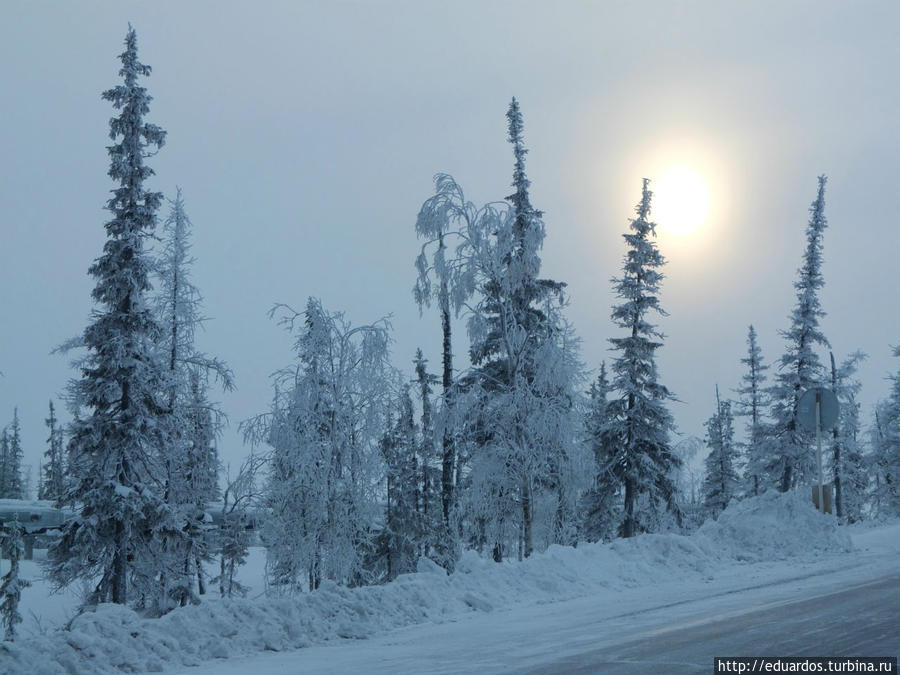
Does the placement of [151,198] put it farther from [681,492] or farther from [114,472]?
[681,492]

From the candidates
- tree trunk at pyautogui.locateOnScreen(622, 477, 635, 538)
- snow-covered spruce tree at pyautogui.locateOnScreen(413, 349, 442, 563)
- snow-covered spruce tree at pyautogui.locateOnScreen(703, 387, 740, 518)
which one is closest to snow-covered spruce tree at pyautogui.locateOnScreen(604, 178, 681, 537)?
tree trunk at pyautogui.locateOnScreen(622, 477, 635, 538)

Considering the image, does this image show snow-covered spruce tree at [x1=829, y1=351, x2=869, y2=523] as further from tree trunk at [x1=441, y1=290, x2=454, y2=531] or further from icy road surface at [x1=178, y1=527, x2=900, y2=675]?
icy road surface at [x1=178, y1=527, x2=900, y2=675]

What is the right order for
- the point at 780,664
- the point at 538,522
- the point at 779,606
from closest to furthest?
the point at 780,664 → the point at 779,606 → the point at 538,522

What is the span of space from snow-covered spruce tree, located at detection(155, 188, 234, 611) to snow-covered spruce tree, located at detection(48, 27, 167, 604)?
38.1 inches

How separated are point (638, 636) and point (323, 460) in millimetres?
12084

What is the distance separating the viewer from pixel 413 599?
12219 mm

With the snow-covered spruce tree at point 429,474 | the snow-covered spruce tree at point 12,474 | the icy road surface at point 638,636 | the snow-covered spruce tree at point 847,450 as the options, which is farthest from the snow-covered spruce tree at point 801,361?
the snow-covered spruce tree at point 12,474

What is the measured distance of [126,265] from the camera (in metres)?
23.6

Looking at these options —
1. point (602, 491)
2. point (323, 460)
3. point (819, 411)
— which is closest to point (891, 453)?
point (602, 491)

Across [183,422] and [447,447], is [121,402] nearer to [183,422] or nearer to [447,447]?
[183,422]

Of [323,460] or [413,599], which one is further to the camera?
[323,460]

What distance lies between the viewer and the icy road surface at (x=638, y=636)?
850 cm

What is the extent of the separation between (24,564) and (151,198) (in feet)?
92.4

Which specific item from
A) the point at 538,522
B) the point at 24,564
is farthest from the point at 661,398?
the point at 24,564
